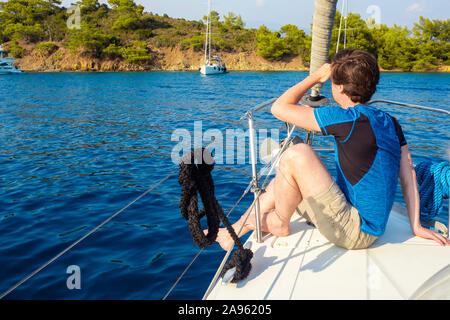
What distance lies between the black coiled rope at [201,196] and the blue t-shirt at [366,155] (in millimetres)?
712

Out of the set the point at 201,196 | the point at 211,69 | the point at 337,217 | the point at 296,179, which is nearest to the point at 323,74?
the point at 296,179

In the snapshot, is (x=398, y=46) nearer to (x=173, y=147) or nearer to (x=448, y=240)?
(x=173, y=147)

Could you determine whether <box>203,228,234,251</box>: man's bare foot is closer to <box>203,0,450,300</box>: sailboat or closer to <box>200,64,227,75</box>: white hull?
<box>203,0,450,300</box>: sailboat

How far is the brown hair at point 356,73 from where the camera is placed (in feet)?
6.49

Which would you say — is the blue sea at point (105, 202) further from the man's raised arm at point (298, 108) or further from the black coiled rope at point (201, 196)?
the man's raised arm at point (298, 108)

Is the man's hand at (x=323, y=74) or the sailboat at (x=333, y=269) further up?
the man's hand at (x=323, y=74)

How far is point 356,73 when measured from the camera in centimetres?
200

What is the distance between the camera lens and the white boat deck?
1854 mm

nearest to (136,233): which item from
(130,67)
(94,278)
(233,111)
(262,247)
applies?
(94,278)

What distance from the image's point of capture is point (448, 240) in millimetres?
2457

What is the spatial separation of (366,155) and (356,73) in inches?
18.3

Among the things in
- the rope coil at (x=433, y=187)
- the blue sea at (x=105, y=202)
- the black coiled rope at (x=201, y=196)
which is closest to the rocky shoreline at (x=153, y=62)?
the blue sea at (x=105, y=202)

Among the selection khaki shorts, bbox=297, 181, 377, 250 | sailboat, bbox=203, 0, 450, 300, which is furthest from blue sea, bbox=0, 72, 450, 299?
khaki shorts, bbox=297, 181, 377, 250

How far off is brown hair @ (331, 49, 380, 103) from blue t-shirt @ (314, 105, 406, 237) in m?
0.11
